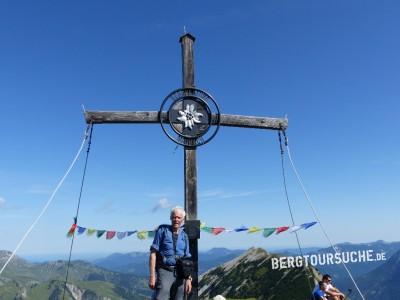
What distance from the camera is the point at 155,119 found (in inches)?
469

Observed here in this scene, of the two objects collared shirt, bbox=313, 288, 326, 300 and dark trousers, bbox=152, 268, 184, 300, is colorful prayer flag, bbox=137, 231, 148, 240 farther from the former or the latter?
dark trousers, bbox=152, 268, 184, 300

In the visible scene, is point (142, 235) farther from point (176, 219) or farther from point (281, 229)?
point (176, 219)

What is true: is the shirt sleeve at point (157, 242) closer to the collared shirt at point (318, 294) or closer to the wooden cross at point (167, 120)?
the wooden cross at point (167, 120)

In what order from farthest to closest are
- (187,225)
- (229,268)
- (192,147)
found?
(229,268)
(192,147)
(187,225)

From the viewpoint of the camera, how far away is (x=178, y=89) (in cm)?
1185

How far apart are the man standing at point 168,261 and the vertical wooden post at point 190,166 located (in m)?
1.86

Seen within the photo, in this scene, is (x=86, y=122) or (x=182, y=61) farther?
(x=182, y=61)

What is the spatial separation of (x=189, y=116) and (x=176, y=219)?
3994 millimetres

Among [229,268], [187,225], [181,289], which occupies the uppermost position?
[229,268]

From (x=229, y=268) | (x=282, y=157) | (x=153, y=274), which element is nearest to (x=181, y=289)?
(x=153, y=274)

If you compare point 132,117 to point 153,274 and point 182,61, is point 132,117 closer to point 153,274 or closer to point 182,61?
point 182,61

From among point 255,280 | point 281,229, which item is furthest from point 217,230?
point 255,280

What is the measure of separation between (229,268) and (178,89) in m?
144

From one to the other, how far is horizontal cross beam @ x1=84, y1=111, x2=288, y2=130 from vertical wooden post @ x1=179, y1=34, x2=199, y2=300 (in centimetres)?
116
